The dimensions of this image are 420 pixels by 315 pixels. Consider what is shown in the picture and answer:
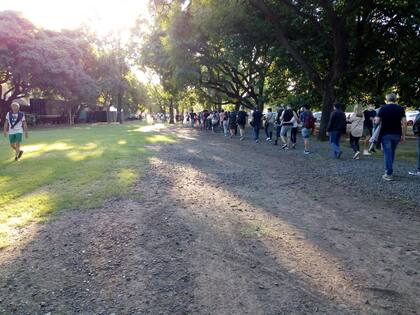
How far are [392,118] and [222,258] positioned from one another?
6.15m

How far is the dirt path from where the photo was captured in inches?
120

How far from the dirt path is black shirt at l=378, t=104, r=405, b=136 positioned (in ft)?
7.69

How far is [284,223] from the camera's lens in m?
5.11

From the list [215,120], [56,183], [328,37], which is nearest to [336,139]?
[328,37]

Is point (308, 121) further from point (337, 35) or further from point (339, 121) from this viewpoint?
point (337, 35)

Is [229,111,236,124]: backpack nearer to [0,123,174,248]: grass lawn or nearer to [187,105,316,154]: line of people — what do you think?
[187,105,316,154]: line of people

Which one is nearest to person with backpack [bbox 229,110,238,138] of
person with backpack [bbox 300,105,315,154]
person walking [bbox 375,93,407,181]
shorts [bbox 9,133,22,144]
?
person with backpack [bbox 300,105,315,154]

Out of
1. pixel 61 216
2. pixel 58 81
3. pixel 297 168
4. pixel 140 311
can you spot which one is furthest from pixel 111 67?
A: pixel 140 311

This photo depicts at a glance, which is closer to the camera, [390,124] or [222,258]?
[222,258]

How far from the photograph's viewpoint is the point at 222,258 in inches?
155

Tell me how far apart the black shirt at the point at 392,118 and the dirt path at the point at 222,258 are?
2.34 meters

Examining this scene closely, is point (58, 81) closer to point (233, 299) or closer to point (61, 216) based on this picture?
point (61, 216)

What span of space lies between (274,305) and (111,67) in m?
46.7

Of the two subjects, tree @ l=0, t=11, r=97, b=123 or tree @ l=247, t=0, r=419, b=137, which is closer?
tree @ l=247, t=0, r=419, b=137
